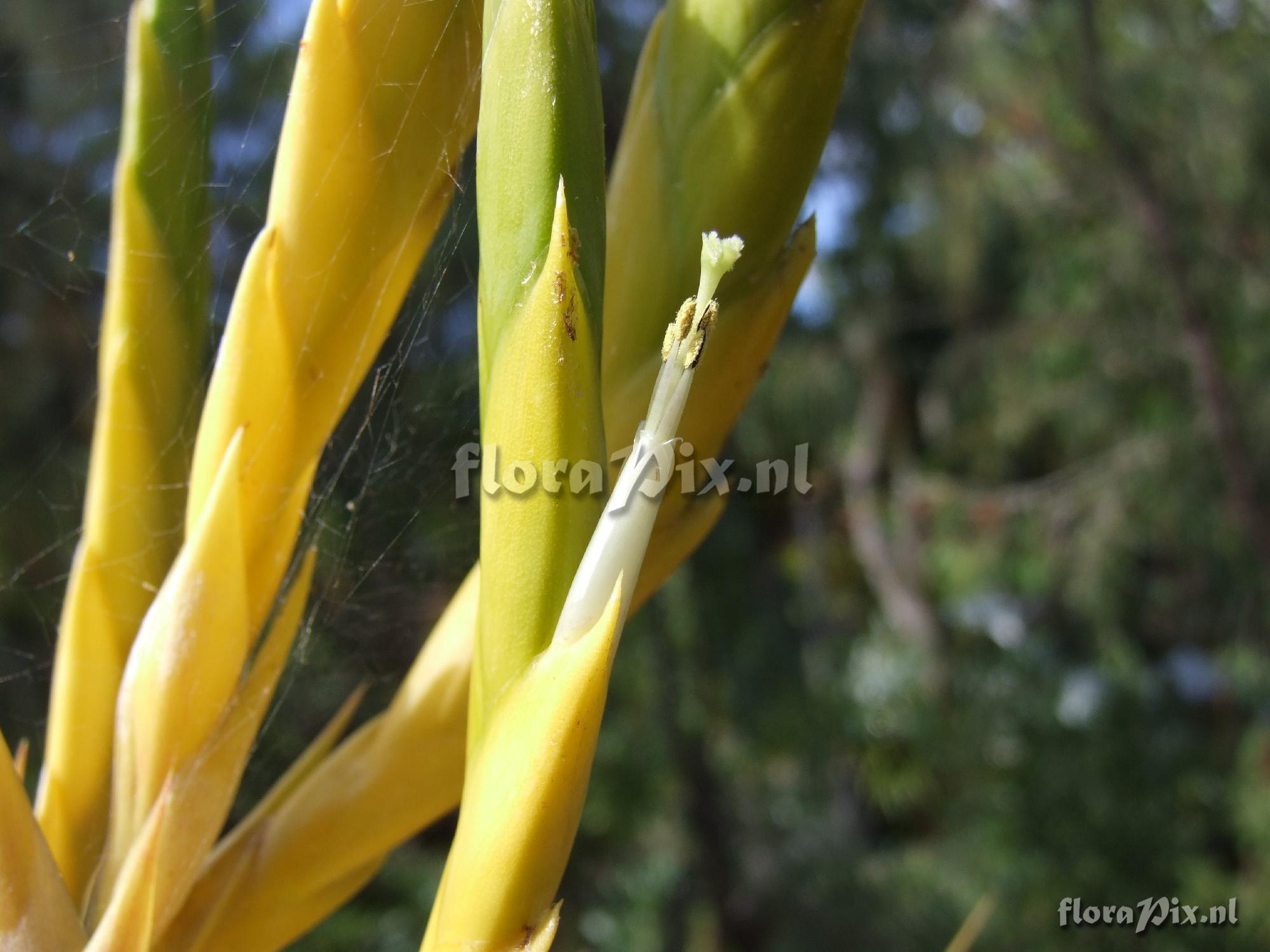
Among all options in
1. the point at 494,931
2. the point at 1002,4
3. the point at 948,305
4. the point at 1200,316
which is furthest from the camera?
the point at 948,305

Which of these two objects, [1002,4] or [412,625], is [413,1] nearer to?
[412,625]

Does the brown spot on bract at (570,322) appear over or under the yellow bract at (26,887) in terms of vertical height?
over

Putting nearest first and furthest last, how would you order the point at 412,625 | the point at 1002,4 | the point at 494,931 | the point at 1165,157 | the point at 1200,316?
the point at 494,931
the point at 412,625
the point at 1200,316
the point at 1002,4
the point at 1165,157

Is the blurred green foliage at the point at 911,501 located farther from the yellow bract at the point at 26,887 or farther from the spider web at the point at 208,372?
the yellow bract at the point at 26,887

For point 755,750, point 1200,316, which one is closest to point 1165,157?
point 1200,316

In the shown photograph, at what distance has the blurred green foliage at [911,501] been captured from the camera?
2.60 feet

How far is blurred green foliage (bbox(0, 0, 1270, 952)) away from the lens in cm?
79

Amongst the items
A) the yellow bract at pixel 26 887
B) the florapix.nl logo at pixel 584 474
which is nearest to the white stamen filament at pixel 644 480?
the florapix.nl logo at pixel 584 474

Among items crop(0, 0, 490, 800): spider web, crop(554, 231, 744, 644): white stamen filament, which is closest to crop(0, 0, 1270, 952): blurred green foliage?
Result: crop(0, 0, 490, 800): spider web

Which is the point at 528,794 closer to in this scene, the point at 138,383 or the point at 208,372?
the point at 138,383

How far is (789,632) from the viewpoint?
170cm

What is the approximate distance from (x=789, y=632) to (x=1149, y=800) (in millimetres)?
655

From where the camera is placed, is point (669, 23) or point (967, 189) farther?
point (967, 189)

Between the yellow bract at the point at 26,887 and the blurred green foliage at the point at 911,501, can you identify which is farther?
the blurred green foliage at the point at 911,501
